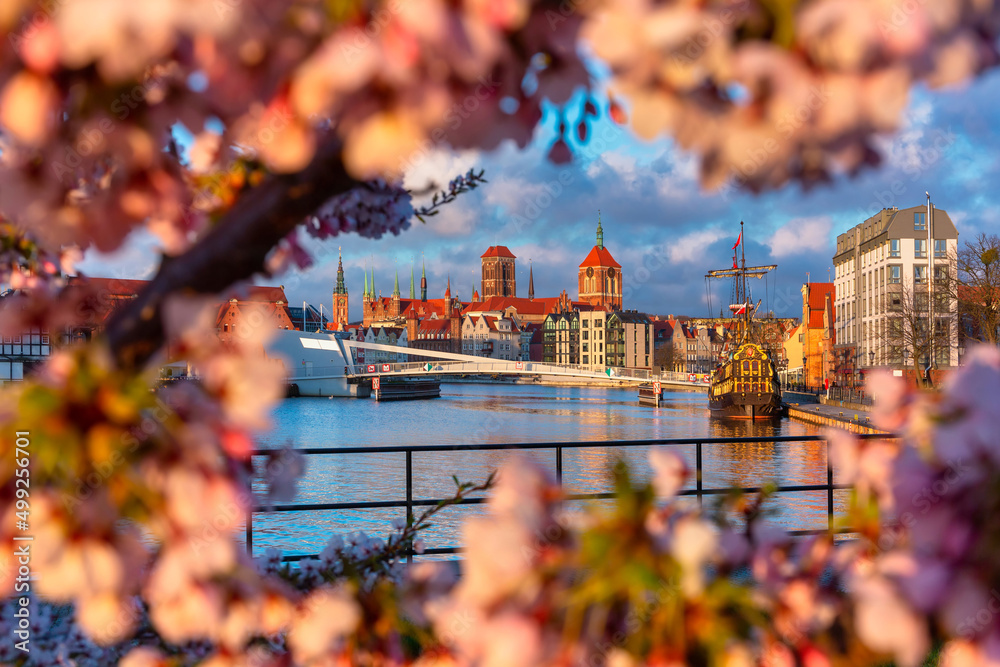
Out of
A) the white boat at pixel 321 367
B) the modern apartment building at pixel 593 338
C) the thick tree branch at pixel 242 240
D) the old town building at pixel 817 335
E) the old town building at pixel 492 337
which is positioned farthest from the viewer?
the old town building at pixel 492 337

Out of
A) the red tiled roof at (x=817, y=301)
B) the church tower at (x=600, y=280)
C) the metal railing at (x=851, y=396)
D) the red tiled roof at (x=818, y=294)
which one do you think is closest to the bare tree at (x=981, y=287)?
the metal railing at (x=851, y=396)

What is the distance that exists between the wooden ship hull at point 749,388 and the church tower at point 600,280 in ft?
308

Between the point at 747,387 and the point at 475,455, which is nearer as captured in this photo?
the point at 475,455

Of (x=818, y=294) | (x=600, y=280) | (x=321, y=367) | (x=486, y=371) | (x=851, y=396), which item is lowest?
(x=851, y=396)

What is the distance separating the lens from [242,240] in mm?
1073

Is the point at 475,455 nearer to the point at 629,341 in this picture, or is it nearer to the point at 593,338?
the point at 629,341

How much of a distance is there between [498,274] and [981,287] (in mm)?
126149

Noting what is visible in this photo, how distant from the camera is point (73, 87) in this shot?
31.3 inches

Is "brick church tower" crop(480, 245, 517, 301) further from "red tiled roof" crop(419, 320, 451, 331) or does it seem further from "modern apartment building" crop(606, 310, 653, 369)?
"modern apartment building" crop(606, 310, 653, 369)

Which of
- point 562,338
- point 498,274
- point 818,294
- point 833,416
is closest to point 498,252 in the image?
point 498,274

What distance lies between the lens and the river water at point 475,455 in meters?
13.6

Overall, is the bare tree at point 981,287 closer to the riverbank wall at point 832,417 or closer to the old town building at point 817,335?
the riverbank wall at point 832,417

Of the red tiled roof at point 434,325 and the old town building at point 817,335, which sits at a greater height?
the red tiled roof at point 434,325

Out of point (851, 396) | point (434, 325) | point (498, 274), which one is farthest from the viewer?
point (498, 274)
